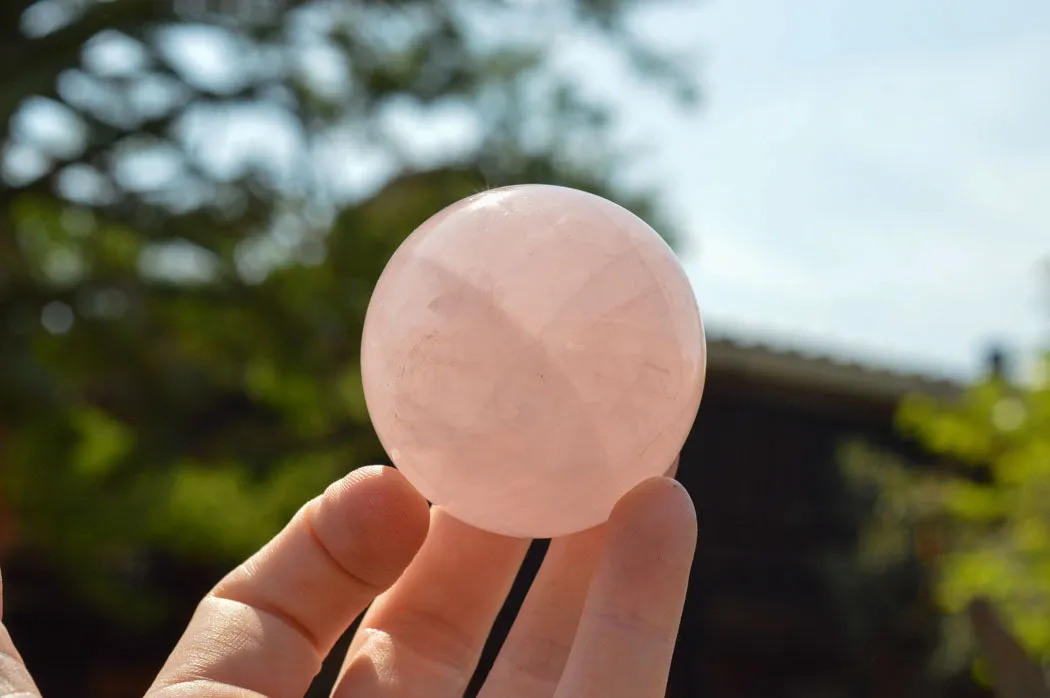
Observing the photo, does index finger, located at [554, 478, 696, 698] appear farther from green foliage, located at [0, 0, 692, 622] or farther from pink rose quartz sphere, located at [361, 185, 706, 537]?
green foliage, located at [0, 0, 692, 622]

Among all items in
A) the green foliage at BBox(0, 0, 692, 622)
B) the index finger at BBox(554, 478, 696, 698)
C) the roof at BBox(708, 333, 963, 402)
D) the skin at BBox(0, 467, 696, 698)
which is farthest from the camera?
the roof at BBox(708, 333, 963, 402)

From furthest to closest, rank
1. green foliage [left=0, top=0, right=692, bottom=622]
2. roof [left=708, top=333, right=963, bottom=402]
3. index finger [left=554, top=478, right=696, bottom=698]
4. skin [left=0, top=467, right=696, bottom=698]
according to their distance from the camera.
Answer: roof [left=708, top=333, right=963, bottom=402], green foliage [left=0, top=0, right=692, bottom=622], skin [left=0, top=467, right=696, bottom=698], index finger [left=554, top=478, right=696, bottom=698]

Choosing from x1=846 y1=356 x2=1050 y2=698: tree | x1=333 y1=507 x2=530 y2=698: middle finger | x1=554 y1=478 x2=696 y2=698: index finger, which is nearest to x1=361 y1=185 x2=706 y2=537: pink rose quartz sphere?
x1=554 y1=478 x2=696 y2=698: index finger

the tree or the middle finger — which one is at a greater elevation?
the middle finger

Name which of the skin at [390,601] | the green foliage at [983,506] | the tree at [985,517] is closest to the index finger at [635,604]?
the skin at [390,601]

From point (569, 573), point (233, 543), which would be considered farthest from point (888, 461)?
point (569, 573)

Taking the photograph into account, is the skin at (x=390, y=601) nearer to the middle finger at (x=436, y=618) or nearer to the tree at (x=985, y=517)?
the middle finger at (x=436, y=618)
